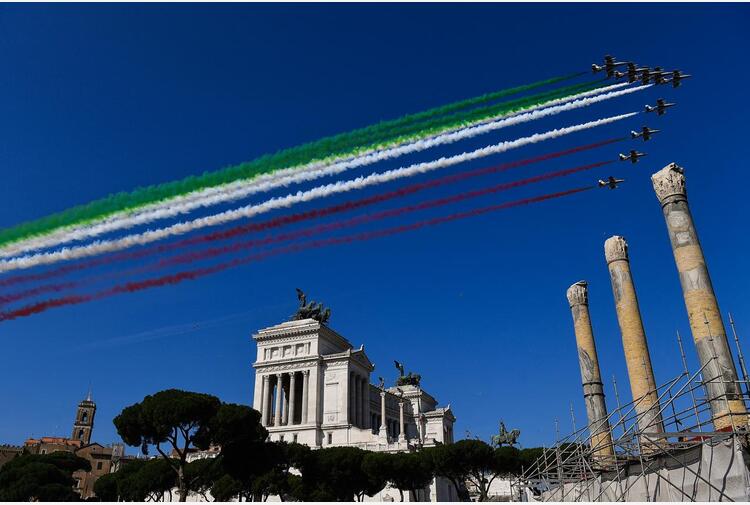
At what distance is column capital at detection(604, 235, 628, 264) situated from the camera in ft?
114

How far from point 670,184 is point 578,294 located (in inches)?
460

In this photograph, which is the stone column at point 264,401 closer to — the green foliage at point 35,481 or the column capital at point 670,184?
the green foliage at point 35,481

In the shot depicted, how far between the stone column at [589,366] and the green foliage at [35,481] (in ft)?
171

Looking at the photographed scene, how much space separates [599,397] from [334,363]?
49.9 m

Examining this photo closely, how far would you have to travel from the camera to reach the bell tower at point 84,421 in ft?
421

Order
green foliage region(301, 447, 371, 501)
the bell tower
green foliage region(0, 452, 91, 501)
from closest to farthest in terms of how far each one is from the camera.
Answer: green foliage region(301, 447, 371, 501)
green foliage region(0, 452, 91, 501)
the bell tower

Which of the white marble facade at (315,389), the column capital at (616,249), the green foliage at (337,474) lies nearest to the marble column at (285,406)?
the white marble facade at (315,389)

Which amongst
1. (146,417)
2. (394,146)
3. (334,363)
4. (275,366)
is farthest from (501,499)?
(394,146)

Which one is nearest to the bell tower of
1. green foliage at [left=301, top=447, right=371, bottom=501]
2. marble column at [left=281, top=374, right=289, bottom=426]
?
marble column at [left=281, top=374, right=289, bottom=426]

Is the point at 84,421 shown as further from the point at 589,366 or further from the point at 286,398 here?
the point at 589,366

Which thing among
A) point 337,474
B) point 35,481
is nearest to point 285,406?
point 337,474

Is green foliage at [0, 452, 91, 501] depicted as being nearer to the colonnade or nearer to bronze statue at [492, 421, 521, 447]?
the colonnade

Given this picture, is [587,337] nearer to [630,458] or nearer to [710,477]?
[630,458]

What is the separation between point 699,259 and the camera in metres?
27.0
